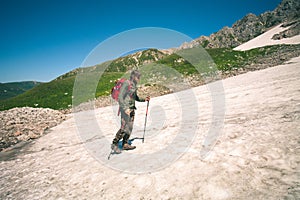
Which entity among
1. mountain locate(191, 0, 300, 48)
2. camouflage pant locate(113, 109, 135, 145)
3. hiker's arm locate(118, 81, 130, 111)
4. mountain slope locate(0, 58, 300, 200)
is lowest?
mountain slope locate(0, 58, 300, 200)

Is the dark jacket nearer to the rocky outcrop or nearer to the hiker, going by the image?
the hiker

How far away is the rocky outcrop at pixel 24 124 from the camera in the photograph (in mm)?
13359

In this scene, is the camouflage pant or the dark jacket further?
the camouflage pant

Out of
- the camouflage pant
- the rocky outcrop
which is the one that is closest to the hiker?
the camouflage pant

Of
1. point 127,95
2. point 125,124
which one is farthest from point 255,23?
point 125,124

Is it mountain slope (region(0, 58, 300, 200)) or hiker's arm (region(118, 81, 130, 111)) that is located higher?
hiker's arm (region(118, 81, 130, 111))

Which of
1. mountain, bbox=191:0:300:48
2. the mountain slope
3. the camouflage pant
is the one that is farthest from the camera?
mountain, bbox=191:0:300:48

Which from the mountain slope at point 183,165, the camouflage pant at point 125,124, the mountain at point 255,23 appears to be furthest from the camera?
the mountain at point 255,23

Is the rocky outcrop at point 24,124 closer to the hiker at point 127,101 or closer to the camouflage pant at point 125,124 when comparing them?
the camouflage pant at point 125,124

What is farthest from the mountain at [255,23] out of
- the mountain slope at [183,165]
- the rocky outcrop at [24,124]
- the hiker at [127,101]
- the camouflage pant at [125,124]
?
the camouflage pant at [125,124]

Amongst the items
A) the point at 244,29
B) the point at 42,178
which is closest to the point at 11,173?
the point at 42,178

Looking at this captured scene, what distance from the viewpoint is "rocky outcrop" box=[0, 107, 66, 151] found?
13359 millimetres

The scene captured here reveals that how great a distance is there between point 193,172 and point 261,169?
1745mm

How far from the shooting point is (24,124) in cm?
1675
